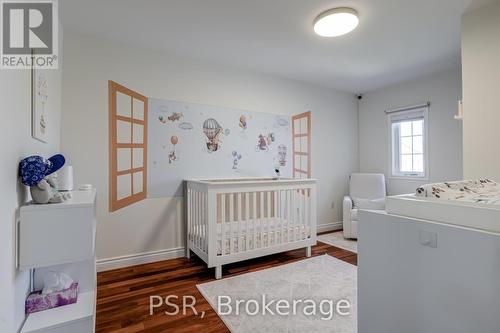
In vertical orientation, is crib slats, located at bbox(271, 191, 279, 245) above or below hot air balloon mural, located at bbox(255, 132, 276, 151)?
below

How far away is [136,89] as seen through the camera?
2666mm

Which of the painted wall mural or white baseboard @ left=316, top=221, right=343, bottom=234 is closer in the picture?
the painted wall mural

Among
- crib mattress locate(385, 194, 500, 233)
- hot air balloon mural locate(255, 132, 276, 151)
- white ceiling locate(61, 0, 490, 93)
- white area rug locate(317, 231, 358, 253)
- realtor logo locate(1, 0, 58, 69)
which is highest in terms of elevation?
white ceiling locate(61, 0, 490, 93)

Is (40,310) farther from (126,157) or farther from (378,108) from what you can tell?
(378,108)

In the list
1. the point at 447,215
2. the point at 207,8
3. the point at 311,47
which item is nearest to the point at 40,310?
the point at 447,215

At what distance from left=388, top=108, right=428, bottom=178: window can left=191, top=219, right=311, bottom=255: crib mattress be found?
2.08 m

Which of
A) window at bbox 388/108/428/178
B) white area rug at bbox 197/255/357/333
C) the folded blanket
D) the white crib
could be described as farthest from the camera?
window at bbox 388/108/428/178

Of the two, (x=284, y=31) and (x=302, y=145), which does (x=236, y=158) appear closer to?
(x=302, y=145)

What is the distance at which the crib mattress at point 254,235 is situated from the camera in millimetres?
2473

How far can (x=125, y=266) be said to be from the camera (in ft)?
8.52

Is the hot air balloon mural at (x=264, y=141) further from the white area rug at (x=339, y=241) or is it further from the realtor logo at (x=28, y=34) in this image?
the realtor logo at (x=28, y=34)

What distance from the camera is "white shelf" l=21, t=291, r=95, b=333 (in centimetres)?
116

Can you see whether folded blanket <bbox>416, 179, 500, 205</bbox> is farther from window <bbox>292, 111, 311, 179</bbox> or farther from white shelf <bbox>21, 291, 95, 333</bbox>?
window <bbox>292, 111, 311, 179</bbox>

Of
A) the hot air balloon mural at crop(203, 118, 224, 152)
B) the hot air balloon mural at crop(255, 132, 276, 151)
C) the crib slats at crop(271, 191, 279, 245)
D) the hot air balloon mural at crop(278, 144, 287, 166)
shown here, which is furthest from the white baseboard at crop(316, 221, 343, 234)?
the hot air balloon mural at crop(203, 118, 224, 152)
